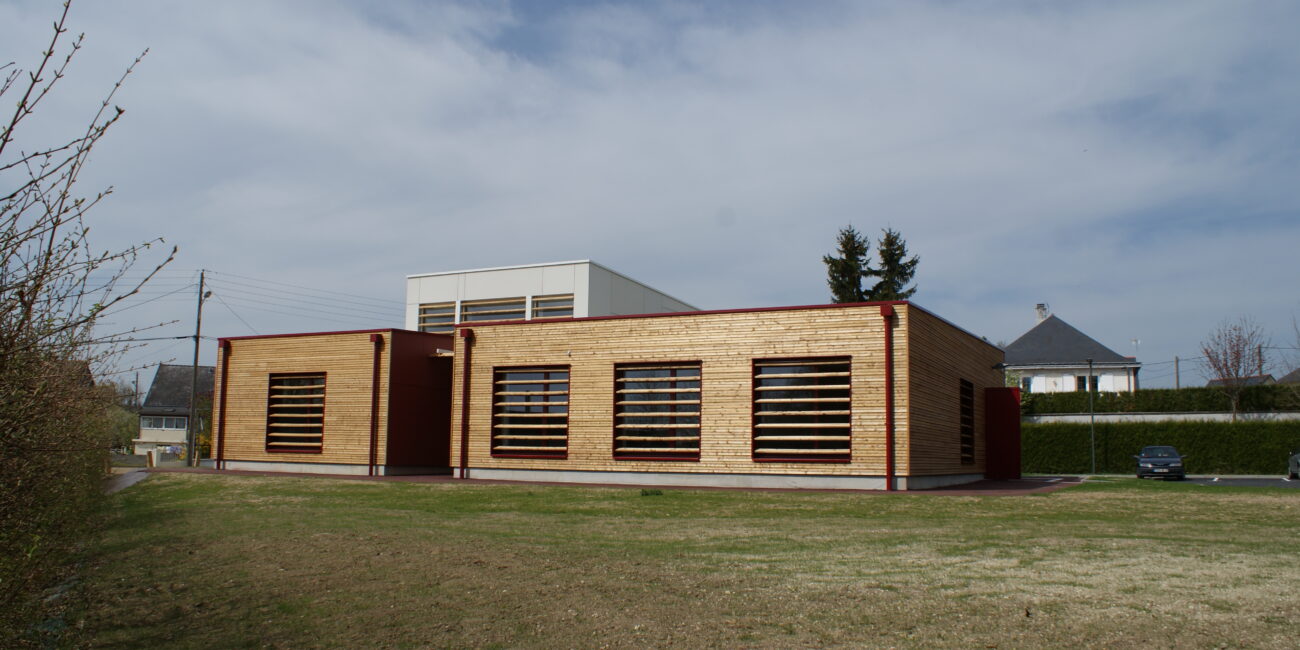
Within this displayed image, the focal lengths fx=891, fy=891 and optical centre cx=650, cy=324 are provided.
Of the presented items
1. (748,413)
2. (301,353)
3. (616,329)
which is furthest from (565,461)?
(301,353)

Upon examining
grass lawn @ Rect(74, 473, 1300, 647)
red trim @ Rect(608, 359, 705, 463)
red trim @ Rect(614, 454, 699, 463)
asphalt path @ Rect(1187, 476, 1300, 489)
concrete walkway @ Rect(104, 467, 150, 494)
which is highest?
red trim @ Rect(608, 359, 705, 463)

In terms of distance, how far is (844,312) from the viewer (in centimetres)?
1894

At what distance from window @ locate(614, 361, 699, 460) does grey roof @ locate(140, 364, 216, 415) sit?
55.1 metres

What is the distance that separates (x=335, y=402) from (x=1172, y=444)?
29424 millimetres

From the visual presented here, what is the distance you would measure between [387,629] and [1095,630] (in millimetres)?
4706

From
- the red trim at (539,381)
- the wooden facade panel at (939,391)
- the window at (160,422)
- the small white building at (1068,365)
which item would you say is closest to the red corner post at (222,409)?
the red trim at (539,381)

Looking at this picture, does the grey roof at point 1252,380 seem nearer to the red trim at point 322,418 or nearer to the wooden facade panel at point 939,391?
the wooden facade panel at point 939,391

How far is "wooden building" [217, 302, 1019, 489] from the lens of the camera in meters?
18.7

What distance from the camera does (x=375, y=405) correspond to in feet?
78.9

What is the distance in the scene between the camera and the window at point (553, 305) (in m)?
32.6

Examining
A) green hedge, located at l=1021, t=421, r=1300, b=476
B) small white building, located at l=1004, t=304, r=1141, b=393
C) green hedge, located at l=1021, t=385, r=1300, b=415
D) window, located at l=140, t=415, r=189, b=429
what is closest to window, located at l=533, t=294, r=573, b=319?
green hedge, located at l=1021, t=421, r=1300, b=476

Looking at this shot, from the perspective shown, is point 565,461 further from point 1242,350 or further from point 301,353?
point 1242,350

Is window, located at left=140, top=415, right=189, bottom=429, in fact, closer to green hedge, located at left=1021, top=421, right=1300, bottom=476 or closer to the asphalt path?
green hedge, located at left=1021, top=421, right=1300, bottom=476

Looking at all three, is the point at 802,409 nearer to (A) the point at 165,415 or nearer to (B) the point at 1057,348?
(B) the point at 1057,348
